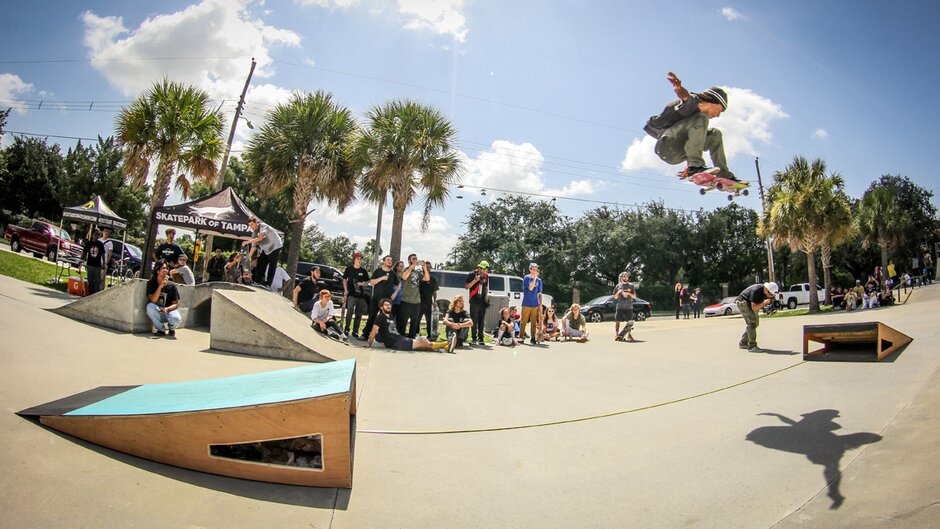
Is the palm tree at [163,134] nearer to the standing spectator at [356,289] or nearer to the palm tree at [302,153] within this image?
the palm tree at [302,153]

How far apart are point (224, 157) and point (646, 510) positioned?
16.4 m

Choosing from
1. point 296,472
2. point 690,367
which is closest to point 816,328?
point 690,367

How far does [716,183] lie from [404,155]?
34.6 ft

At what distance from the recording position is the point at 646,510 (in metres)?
2.72

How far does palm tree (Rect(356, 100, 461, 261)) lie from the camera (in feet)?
49.9

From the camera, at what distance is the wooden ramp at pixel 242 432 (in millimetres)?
2664

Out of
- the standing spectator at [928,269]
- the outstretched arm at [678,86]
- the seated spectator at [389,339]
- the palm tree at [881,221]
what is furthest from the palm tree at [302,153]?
the standing spectator at [928,269]

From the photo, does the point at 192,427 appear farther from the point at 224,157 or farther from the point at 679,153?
the point at 224,157

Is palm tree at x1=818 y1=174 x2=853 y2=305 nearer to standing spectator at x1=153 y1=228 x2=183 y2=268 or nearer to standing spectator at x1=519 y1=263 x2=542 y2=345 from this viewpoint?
standing spectator at x1=519 y1=263 x2=542 y2=345

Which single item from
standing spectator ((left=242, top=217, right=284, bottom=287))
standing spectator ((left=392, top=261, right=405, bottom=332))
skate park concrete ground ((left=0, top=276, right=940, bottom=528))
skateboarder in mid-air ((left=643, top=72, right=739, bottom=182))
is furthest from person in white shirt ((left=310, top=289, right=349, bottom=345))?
skateboarder in mid-air ((left=643, top=72, right=739, bottom=182))

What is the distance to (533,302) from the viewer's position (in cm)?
1088

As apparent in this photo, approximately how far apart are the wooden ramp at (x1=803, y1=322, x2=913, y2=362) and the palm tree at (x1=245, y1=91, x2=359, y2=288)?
1405 centimetres

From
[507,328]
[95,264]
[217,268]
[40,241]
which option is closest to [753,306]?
[507,328]

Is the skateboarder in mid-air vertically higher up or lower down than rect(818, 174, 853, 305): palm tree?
lower down
